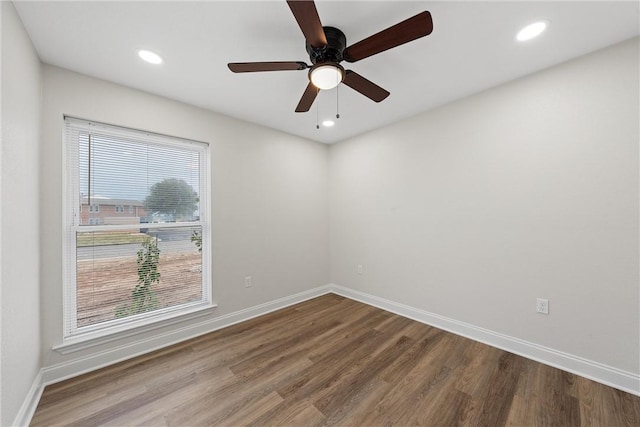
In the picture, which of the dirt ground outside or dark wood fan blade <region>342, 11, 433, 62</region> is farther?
the dirt ground outside

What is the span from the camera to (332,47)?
1563 millimetres

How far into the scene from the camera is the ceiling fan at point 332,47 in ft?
3.91

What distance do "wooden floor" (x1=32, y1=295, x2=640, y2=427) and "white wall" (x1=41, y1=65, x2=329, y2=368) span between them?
0.46 metres

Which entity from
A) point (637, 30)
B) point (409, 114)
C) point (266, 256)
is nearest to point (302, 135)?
point (409, 114)

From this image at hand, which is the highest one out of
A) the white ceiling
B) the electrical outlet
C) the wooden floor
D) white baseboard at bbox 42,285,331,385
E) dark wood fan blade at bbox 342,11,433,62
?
the white ceiling

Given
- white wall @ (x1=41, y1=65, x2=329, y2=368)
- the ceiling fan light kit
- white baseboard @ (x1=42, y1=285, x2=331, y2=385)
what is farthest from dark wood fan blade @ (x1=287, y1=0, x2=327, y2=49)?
white baseboard @ (x1=42, y1=285, x2=331, y2=385)

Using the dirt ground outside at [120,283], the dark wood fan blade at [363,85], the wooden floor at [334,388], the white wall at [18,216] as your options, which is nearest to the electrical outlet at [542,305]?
the wooden floor at [334,388]

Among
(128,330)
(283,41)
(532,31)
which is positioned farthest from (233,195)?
(532,31)

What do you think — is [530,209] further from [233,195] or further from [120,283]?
[120,283]

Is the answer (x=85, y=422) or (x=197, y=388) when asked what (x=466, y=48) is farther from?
(x=85, y=422)

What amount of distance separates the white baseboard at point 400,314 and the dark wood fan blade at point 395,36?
2.60 metres

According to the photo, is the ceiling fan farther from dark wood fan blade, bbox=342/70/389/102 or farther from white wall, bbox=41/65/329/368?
white wall, bbox=41/65/329/368

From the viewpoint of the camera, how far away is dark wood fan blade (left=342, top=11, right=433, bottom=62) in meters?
1.19

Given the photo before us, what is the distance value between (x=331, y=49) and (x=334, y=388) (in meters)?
2.35
